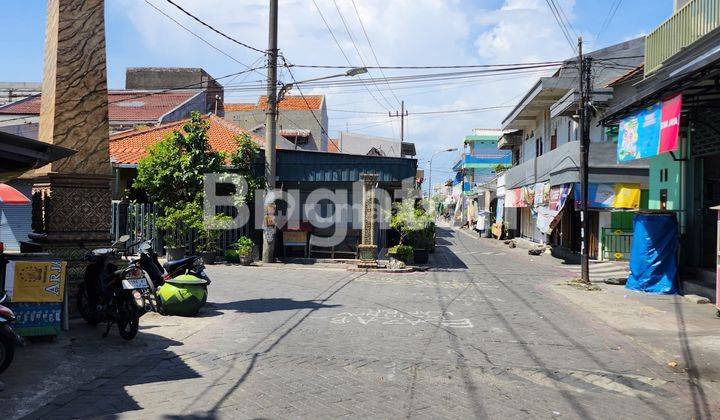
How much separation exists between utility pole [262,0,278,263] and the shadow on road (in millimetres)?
7475

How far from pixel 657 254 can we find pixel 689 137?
3.11 m

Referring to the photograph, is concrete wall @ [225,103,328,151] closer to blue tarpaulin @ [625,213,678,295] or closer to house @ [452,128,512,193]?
house @ [452,128,512,193]

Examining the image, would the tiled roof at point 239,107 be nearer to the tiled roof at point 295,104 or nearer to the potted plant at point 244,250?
the tiled roof at point 295,104

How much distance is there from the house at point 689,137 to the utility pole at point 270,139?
10.4 m

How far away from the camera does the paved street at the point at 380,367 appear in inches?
205

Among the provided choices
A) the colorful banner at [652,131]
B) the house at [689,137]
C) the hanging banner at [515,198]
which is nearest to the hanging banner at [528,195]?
the hanging banner at [515,198]

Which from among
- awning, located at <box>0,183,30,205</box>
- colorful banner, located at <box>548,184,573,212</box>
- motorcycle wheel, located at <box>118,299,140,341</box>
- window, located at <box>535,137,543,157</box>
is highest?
window, located at <box>535,137,543,157</box>

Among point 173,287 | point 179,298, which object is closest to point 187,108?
point 173,287

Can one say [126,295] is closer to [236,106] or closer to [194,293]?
[194,293]

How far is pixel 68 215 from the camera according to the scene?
880cm

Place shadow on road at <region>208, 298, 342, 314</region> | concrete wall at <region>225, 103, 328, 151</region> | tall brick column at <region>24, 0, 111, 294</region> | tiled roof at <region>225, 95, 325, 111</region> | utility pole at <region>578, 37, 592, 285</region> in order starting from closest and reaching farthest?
tall brick column at <region>24, 0, 111, 294</region> → shadow on road at <region>208, 298, 342, 314</region> → utility pole at <region>578, 37, 592, 285</region> → concrete wall at <region>225, 103, 328, 151</region> → tiled roof at <region>225, 95, 325, 111</region>

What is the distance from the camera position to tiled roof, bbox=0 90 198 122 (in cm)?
2850

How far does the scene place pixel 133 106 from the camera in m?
32.2

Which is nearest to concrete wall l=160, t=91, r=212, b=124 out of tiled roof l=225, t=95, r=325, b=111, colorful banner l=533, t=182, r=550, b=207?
tiled roof l=225, t=95, r=325, b=111
